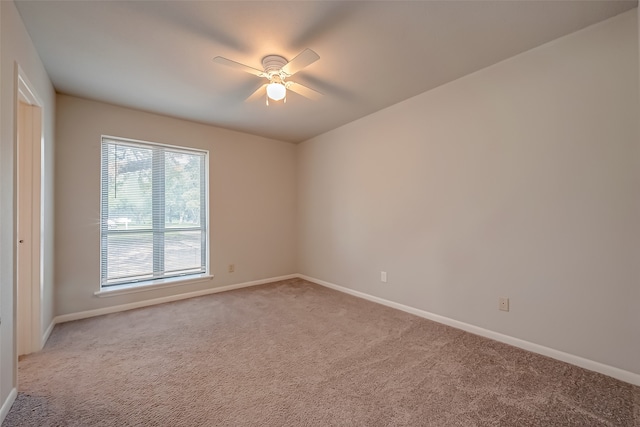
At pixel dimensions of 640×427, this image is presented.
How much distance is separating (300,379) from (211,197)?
288cm

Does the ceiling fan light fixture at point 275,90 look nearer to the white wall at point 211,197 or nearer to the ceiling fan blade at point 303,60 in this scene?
the ceiling fan blade at point 303,60

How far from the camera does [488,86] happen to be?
252cm

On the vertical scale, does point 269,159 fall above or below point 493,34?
below

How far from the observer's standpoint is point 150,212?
363 cm

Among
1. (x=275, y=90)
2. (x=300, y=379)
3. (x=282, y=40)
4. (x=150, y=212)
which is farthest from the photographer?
(x=150, y=212)

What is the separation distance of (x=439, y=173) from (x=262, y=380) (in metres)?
2.48

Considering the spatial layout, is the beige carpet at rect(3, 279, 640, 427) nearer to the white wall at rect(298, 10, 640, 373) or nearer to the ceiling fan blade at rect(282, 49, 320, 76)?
the white wall at rect(298, 10, 640, 373)

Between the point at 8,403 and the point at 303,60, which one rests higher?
the point at 303,60

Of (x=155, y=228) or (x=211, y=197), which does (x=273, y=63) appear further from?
(x=155, y=228)

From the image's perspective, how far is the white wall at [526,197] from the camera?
1.90 m

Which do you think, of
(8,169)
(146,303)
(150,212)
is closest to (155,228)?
(150,212)

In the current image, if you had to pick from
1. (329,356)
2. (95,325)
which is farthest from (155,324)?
(329,356)

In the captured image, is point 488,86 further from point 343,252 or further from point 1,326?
point 1,326

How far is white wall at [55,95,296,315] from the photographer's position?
3.02m
